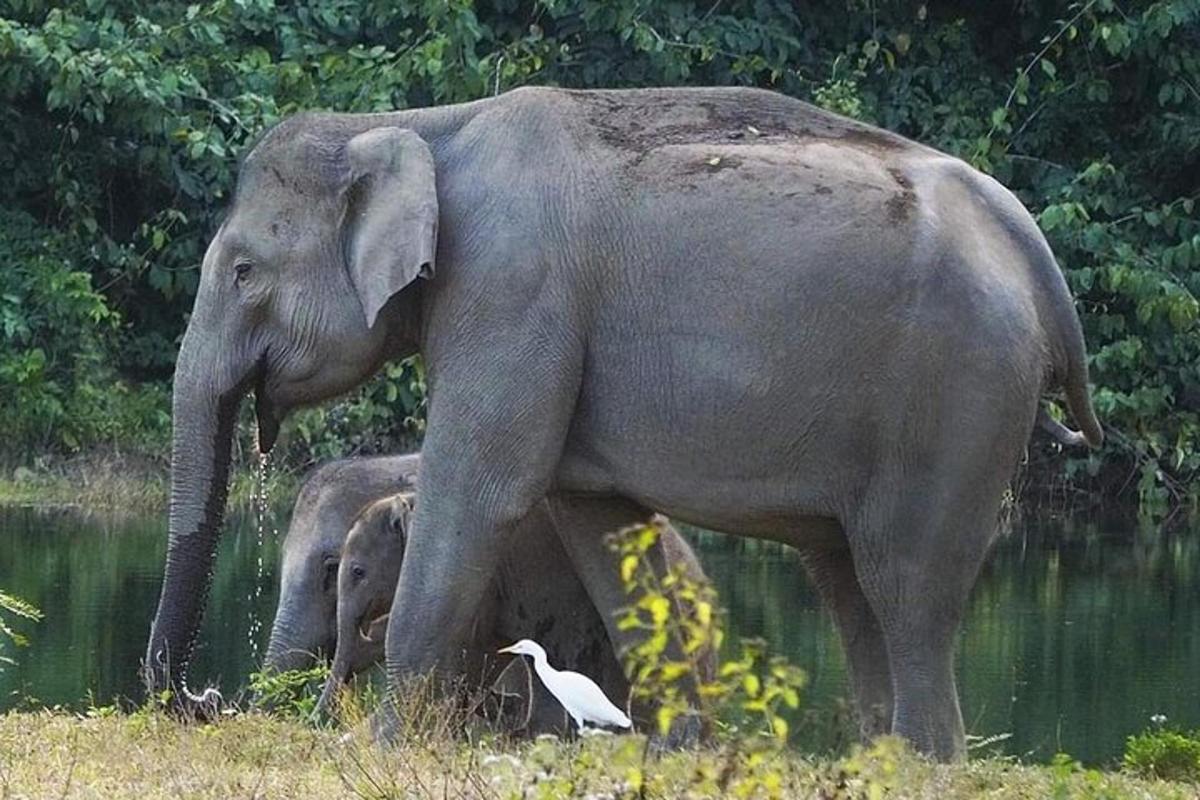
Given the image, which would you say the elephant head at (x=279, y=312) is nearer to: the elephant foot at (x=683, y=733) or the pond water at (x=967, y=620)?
the pond water at (x=967, y=620)

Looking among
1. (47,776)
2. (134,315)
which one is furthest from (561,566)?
(134,315)

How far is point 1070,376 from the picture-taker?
9281mm

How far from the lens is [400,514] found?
1106cm

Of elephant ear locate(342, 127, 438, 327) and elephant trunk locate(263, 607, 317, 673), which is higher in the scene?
elephant ear locate(342, 127, 438, 327)

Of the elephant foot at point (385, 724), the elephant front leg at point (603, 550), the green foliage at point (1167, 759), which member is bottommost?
the elephant foot at point (385, 724)

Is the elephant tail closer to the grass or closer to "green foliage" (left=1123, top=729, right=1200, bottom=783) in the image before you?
"green foliage" (left=1123, top=729, right=1200, bottom=783)

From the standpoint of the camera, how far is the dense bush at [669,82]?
67.8 ft

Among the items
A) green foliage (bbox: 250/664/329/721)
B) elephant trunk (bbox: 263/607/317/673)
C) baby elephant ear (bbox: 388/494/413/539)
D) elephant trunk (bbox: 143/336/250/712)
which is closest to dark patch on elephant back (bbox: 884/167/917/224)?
elephant trunk (bbox: 143/336/250/712)

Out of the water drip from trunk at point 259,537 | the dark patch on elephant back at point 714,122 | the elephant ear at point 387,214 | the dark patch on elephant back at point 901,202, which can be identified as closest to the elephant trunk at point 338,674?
the elephant ear at point 387,214

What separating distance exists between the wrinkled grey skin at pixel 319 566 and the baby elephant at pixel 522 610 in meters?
0.77

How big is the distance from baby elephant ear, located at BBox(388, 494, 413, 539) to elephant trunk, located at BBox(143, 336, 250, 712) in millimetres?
1264

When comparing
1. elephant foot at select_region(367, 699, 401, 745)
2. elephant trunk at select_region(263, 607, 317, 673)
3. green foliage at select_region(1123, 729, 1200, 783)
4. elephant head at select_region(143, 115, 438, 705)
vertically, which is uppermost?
elephant head at select_region(143, 115, 438, 705)

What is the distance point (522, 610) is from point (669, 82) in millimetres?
10640

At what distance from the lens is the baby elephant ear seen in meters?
11.1
